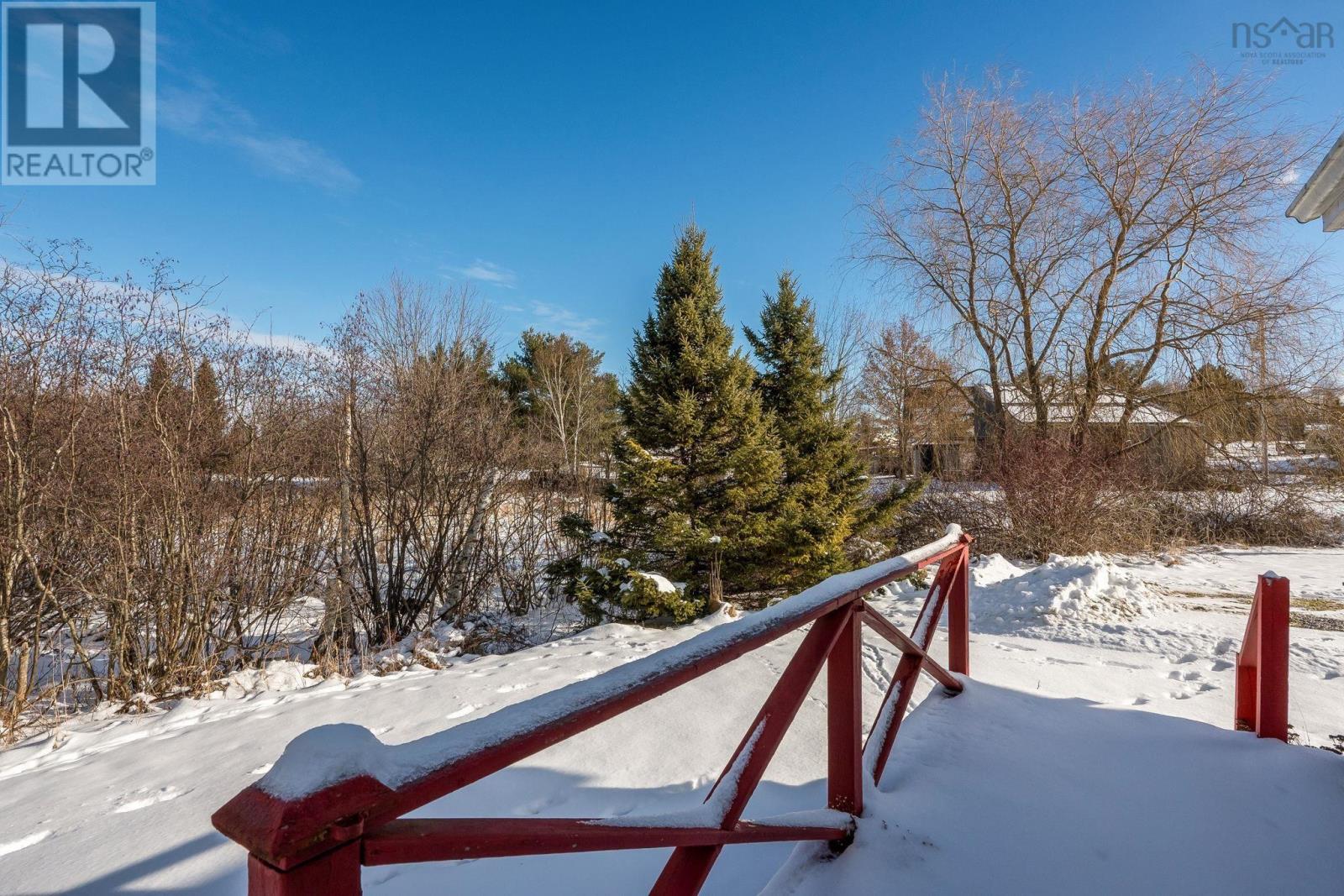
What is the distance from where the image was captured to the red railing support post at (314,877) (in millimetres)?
668

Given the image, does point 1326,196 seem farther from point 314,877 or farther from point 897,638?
point 314,877

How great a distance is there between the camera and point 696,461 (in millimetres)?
7391

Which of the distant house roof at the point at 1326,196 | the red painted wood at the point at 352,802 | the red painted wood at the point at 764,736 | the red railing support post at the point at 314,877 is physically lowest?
the red painted wood at the point at 764,736

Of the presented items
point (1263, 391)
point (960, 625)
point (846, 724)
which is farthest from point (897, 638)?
point (1263, 391)

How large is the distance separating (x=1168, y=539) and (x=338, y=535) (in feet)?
44.4

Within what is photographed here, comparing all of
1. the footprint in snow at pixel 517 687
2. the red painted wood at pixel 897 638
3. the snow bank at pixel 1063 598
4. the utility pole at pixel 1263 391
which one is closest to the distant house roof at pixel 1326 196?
the red painted wood at pixel 897 638

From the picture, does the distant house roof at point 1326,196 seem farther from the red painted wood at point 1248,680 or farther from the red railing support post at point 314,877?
the red railing support post at point 314,877

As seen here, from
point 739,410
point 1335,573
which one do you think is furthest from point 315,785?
point 1335,573

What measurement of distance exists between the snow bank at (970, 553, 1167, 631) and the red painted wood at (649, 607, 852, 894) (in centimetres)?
531

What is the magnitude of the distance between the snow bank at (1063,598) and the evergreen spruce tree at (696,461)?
2.58 meters

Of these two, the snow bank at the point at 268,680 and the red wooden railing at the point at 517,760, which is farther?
the snow bank at the point at 268,680

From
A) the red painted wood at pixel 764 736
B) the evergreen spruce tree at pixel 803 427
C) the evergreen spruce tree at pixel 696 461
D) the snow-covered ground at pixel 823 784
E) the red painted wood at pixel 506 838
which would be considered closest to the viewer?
the red painted wood at pixel 506 838

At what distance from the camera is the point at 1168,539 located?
36.4 ft

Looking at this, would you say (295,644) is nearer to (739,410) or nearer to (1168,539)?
(739,410)
